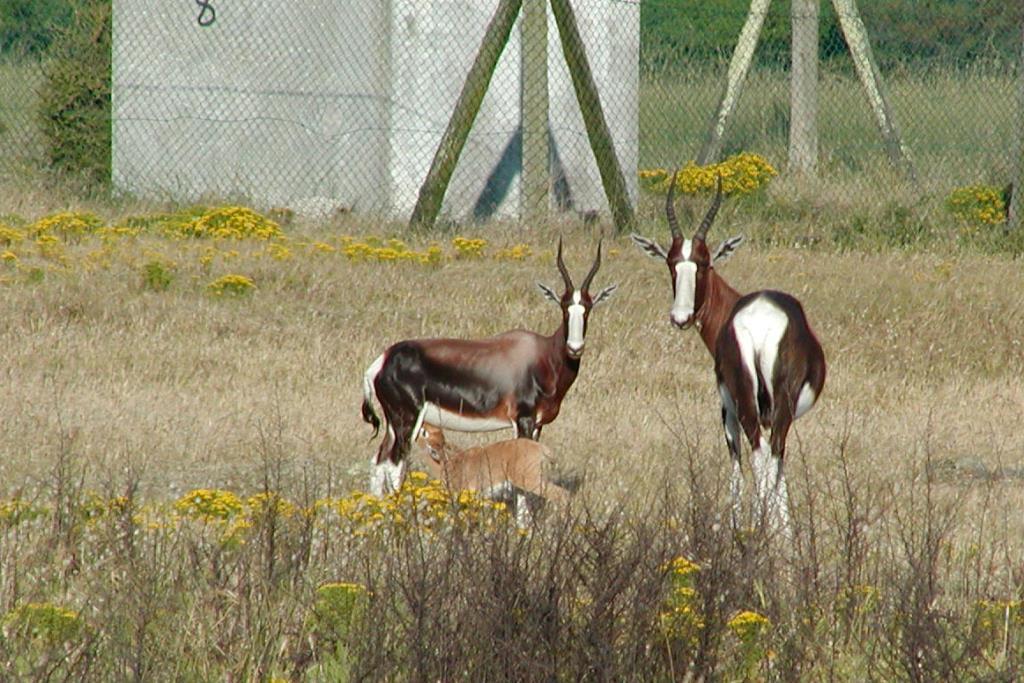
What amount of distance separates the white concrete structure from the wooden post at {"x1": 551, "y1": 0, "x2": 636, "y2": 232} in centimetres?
177

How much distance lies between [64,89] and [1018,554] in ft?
41.0

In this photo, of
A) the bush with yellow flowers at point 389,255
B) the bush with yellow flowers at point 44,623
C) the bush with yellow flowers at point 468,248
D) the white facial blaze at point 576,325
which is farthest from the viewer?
the bush with yellow flowers at point 468,248

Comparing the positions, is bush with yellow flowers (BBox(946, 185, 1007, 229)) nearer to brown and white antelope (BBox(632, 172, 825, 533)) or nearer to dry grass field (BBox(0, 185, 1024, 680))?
dry grass field (BBox(0, 185, 1024, 680))

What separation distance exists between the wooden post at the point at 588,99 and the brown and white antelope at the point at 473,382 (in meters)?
6.14

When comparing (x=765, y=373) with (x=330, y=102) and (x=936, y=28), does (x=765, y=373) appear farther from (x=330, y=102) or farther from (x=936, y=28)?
(x=936, y=28)

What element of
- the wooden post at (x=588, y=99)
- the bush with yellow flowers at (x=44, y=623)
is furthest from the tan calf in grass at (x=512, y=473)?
the wooden post at (x=588, y=99)

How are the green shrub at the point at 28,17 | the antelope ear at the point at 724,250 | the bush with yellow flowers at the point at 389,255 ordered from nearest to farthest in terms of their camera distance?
the antelope ear at the point at 724,250 < the bush with yellow flowers at the point at 389,255 < the green shrub at the point at 28,17

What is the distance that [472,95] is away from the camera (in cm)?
1447

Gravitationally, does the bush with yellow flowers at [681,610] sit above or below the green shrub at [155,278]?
below

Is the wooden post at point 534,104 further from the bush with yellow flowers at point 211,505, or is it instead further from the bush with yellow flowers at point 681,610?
the bush with yellow flowers at point 681,610

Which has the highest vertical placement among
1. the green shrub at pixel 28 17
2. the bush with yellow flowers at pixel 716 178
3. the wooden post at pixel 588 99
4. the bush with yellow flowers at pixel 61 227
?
the green shrub at pixel 28 17

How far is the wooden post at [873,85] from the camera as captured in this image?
1638 cm

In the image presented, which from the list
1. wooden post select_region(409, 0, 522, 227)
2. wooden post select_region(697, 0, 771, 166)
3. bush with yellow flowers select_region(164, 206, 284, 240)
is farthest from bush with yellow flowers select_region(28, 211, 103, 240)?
wooden post select_region(697, 0, 771, 166)

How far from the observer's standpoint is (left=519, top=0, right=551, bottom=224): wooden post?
48.9 feet
